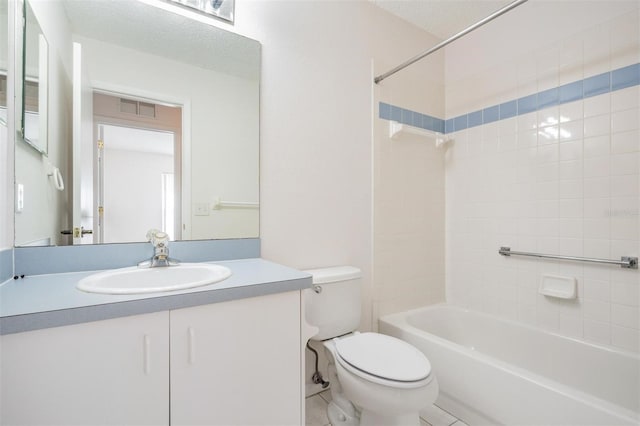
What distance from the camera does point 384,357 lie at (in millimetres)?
1309

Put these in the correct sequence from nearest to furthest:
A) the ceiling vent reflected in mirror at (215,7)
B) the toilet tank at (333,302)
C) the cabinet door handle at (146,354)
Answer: the cabinet door handle at (146,354) < the ceiling vent reflected in mirror at (215,7) < the toilet tank at (333,302)

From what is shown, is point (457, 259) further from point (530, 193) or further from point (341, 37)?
point (341, 37)

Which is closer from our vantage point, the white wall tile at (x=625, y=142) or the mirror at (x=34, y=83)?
the mirror at (x=34, y=83)

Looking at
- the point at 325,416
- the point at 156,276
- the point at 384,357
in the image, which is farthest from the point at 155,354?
the point at 325,416

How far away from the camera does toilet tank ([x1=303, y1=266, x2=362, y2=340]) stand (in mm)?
1522

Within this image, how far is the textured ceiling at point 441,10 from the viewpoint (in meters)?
1.97

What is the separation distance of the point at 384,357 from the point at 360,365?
130 mm

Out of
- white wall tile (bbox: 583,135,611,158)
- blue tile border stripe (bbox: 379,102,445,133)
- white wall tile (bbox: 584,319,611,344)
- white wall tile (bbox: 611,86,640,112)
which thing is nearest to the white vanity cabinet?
blue tile border stripe (bbox: 379,102,445,133)

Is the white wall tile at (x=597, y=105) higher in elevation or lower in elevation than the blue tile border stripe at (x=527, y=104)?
lower

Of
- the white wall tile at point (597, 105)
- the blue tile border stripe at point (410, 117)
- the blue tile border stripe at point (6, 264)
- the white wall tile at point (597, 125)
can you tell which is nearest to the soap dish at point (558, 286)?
the white wall tile at point (597, 125)

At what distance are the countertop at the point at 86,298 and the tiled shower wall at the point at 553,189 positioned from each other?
1.56 m

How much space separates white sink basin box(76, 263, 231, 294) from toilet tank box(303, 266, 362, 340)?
49cm

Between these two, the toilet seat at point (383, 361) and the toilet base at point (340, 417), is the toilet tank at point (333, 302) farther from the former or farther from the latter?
the toilet base at point (340, 417)

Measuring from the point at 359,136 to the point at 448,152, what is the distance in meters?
0.86
